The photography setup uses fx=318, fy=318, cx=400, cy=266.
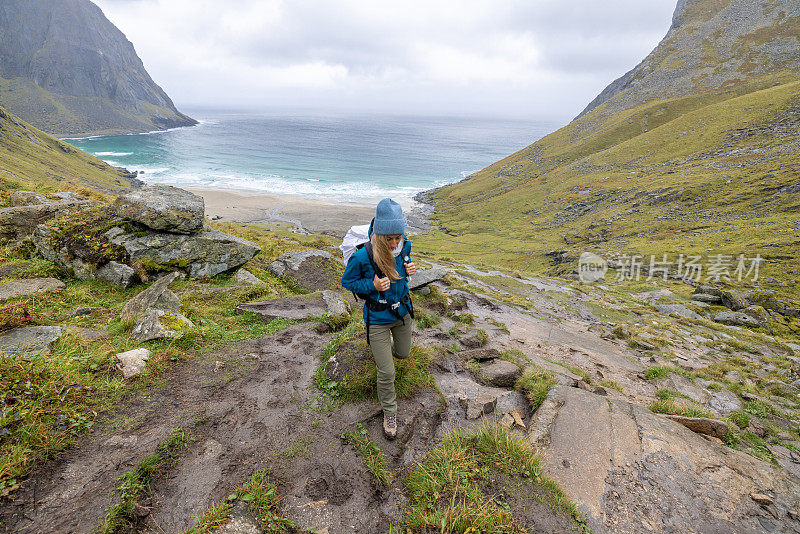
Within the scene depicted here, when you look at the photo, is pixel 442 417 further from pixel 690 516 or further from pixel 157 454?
pixel 157 454

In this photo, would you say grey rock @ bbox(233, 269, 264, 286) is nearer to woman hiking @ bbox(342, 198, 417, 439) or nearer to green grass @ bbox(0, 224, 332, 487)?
green grass @ bbox(0, 224, 332, 487)

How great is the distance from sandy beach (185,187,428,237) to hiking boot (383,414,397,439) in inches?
2065

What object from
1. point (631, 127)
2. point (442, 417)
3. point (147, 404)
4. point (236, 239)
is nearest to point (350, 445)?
point (442, 417)

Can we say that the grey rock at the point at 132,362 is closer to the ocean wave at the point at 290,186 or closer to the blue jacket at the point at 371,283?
the blue jacket at the point at 371,283

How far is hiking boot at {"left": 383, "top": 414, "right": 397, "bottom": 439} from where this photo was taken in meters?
5.54

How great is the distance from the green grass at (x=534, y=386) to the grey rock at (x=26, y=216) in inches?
635

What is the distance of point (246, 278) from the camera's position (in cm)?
1216

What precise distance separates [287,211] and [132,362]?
7041 centimetres

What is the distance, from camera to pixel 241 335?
8.54 meters

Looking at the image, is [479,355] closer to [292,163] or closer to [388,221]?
[388,221]

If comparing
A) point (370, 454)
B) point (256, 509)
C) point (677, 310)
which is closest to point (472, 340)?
point (370, 454)

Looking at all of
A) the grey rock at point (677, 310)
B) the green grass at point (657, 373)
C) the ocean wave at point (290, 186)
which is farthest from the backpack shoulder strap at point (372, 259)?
the ocean wave at point (290, 186)

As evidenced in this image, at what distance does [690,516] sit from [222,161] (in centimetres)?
15283

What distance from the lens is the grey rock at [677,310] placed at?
21.5 m
